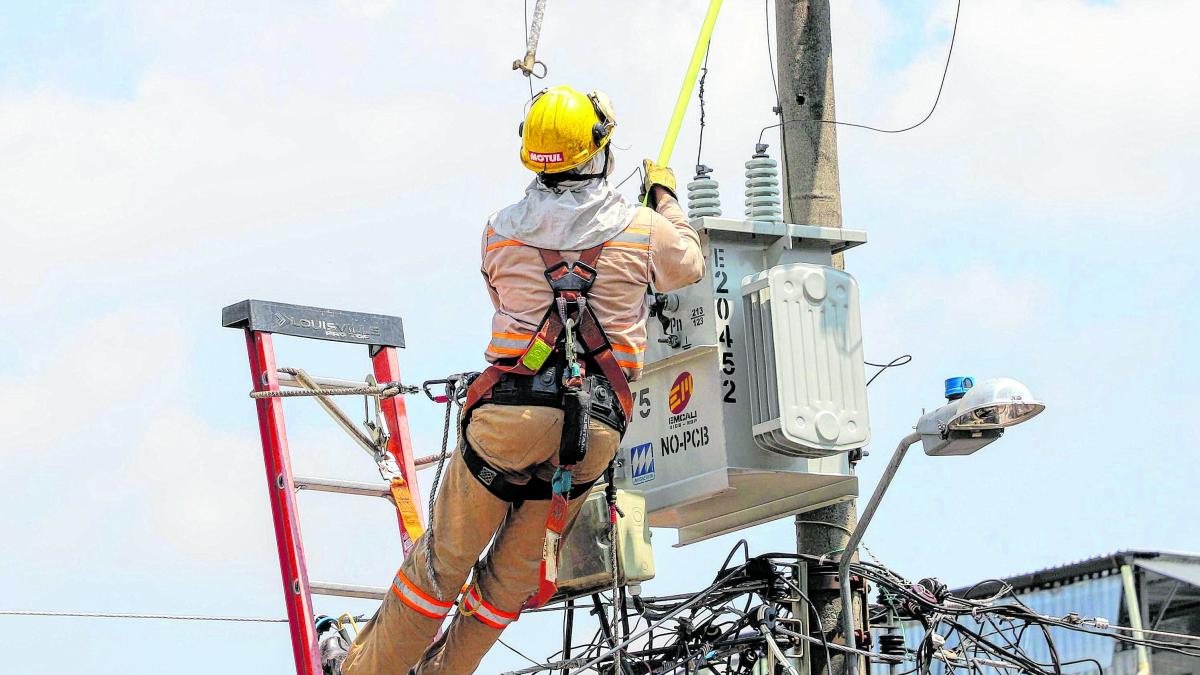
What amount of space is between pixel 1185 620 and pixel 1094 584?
0.54 metres

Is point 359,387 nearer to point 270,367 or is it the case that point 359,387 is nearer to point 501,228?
point 270,367

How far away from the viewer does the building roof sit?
9.03 meters

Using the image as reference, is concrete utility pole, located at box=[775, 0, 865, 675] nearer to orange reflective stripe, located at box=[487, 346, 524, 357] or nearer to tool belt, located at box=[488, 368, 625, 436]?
tool belt, located at box=[488, 368, 625, 436]

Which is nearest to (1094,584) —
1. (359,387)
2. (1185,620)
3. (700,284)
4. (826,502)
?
(1185,620)

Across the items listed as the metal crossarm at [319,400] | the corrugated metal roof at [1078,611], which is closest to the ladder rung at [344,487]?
the metal crossarm at [319,400]

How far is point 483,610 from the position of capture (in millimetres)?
6594

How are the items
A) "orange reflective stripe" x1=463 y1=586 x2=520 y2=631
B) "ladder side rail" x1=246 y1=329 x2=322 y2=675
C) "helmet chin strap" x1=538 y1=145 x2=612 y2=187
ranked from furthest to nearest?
"orange reflective stripe" x1=463 y1=586 x2=520 y2=631
"ladder side rail" x1=246 y1=329 x2=322 y2=675
"helmet chin strap" x1=538 y1=145 x2=612 y2=187

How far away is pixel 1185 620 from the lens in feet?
29.9

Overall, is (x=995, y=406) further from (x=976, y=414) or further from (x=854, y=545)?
(x=854, y=545)

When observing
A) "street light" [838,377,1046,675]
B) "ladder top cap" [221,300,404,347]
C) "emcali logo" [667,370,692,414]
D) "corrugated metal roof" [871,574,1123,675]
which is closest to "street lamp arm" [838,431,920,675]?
"street light" [838,377,1046,675]

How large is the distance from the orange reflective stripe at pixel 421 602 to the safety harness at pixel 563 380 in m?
0.45

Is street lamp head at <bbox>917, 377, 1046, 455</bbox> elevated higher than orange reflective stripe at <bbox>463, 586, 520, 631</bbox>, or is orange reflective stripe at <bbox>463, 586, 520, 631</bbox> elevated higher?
street lamp head at <bbox>917, 377, 1046, 455</bbox>

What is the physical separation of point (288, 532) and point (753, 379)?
1.81 meters

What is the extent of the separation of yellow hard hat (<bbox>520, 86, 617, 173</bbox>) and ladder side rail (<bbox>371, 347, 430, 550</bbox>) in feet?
4.35
